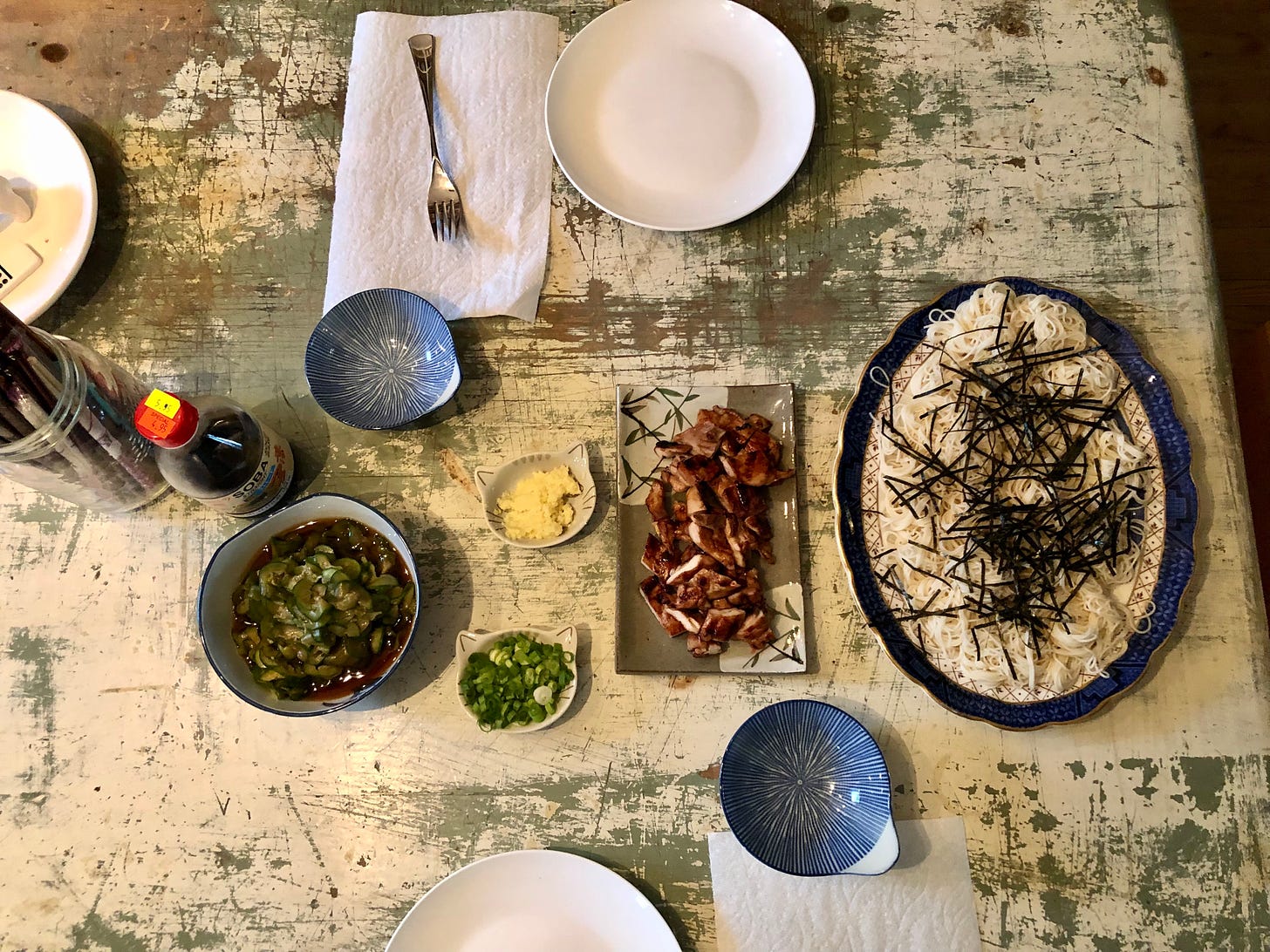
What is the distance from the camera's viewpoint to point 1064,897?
5.77ft

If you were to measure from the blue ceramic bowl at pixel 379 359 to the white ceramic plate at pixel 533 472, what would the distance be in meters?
0.26

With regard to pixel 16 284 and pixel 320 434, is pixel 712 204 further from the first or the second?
pixel 16 284

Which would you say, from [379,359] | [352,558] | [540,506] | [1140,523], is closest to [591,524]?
[540,506]

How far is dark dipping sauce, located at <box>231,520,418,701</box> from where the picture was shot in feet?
6.02

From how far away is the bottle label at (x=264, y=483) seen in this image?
6.17ft

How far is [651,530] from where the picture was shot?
2.00 m

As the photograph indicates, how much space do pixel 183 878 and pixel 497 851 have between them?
2.46 feet

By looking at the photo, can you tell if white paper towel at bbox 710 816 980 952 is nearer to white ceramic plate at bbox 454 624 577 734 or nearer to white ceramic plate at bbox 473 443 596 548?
white ceramic plate at bbox 454 624 577 734

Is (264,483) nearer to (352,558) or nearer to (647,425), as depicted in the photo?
(352,558)

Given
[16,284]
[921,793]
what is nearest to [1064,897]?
[921,793]

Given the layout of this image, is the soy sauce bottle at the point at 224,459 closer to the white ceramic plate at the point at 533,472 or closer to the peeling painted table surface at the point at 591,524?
the peeling painted table surface at the point at 591,524

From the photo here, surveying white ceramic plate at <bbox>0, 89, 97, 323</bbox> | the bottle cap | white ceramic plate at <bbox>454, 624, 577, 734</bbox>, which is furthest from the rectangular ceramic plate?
white ceramic plate at <bbox>0, 89, 97, 323</bbox>

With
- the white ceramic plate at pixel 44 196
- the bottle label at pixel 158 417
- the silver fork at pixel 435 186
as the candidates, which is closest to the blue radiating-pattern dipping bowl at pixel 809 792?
the bottle label at pixel 158 417

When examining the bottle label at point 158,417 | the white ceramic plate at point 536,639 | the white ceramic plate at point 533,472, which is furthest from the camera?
the white ceramic plate at point 533,472
